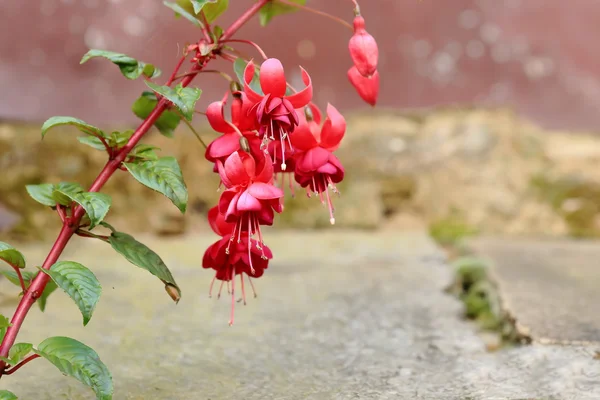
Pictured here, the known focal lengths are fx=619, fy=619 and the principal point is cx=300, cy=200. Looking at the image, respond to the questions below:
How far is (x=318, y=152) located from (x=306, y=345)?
1.16ft

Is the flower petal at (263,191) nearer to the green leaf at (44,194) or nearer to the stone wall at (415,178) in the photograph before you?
the green leaf at (44,194)

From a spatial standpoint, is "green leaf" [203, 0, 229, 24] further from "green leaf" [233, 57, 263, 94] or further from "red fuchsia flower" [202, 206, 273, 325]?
"red fuchsia flower" [202, 206, 273, 325]

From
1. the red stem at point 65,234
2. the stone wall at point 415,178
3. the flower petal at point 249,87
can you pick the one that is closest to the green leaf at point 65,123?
the red stem at point 65,234

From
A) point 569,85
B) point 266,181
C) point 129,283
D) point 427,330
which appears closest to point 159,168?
point 266,181

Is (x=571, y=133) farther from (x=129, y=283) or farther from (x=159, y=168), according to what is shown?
(x=159, y=168)

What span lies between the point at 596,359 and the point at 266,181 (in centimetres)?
42

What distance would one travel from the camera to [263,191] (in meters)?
0.46

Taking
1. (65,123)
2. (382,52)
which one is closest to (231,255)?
(65,123)

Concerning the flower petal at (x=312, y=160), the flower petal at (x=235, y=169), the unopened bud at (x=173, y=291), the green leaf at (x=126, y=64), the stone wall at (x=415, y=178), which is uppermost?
the stone wall at (x=415, y=178)

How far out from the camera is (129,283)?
120cm

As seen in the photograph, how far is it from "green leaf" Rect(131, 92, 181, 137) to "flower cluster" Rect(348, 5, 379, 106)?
7.4 inches

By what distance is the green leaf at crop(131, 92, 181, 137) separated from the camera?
0.61 m

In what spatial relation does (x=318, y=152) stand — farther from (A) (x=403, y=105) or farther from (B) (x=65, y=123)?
(A) (x=403, y=105)

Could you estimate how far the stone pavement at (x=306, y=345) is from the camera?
609mm
